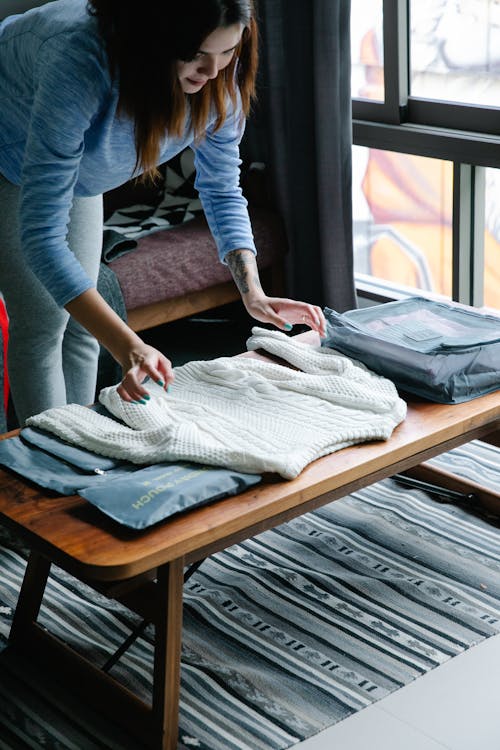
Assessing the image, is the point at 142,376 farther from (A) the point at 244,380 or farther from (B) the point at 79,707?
(B) the point at 79,707

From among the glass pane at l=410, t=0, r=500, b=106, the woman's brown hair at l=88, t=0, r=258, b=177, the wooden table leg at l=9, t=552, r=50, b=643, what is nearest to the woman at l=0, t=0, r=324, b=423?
the woman's brown hair at l=88, t=0, r=258, b=177

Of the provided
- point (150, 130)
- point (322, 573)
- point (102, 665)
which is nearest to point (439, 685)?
point (322, 573)

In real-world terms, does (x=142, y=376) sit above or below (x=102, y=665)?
above

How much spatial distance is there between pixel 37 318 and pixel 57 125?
548mm

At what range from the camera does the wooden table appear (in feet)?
4.63

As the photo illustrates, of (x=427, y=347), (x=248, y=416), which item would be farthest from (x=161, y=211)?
(x=248, y=416)

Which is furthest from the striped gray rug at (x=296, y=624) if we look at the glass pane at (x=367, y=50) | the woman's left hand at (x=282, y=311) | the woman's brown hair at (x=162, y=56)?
the glass pane at (x=367, y=50)

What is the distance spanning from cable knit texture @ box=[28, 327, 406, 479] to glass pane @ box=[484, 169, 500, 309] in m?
1.39

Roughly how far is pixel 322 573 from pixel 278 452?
1.69 ft

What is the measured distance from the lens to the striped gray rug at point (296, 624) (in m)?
1.63

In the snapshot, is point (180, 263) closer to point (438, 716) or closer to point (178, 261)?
point (178, 261)

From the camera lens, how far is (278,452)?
160 cm

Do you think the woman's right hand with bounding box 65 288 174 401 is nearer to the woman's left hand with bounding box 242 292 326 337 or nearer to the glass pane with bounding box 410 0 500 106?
the woman's left hand with bounding box 242 292 326 337

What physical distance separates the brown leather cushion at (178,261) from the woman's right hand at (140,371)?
138cm
